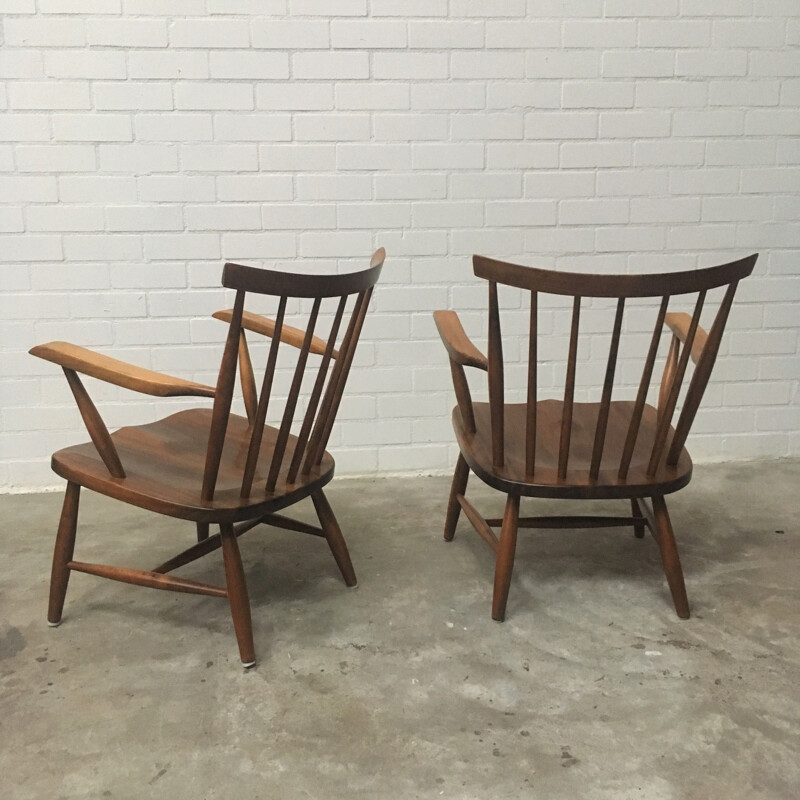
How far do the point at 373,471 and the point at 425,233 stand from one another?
87cm

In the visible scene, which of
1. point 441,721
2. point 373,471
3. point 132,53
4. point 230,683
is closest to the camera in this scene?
point 441,721

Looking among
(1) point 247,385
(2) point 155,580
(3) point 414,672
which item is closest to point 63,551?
(2) point 155,580

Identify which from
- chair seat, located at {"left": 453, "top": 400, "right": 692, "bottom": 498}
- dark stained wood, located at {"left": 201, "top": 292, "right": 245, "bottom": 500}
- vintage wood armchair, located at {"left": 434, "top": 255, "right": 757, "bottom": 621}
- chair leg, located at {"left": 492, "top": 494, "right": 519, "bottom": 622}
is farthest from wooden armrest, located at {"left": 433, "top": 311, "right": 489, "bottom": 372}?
dark stained wood, located at {"left": 201, "top": 292, "right": 245, "bottom": 500}

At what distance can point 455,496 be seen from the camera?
8.41ft

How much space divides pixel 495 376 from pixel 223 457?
711 mm

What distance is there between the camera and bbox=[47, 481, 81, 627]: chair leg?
2.05m

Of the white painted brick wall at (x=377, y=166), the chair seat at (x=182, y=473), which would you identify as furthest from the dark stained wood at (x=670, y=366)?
the chair seat at (x=182, y=473)

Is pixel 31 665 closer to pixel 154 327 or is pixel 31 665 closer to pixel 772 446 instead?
pixel 154 327

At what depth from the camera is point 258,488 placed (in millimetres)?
2002

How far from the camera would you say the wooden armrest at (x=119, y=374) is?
71.8 inches

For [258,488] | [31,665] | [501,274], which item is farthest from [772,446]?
[31,665]

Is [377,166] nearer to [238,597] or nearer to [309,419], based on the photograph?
[309,419]

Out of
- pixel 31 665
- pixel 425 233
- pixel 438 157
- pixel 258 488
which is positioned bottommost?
pixel 31 665

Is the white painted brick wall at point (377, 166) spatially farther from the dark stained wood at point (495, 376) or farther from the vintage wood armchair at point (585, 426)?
the dark stained wood at point (495, 376)
